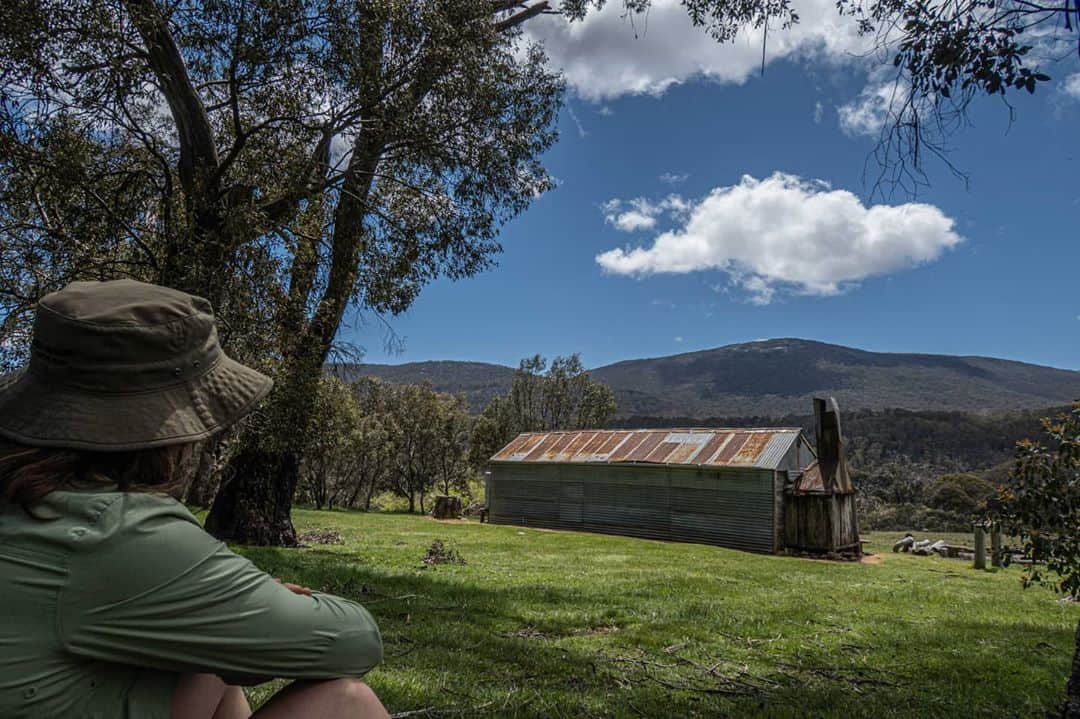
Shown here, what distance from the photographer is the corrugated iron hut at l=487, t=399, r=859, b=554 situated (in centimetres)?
2338

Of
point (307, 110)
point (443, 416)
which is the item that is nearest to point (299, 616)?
point (307, 110)

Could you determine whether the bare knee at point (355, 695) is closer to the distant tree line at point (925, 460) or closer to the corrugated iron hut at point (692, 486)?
the corrugated iron hut at point (692, 486)

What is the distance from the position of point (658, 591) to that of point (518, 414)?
174 feet

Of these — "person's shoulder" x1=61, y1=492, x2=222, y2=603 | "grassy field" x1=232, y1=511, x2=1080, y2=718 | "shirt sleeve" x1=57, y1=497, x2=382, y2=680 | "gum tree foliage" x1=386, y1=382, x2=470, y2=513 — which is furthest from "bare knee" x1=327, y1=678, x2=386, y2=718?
"gum tree foliage" x1=386, y1=382, x2=470, y2=513

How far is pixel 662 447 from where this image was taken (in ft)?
91.8

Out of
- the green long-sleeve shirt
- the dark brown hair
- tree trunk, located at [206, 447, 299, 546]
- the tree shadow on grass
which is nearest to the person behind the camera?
the green long-sleeve shirt

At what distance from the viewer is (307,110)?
971 cm

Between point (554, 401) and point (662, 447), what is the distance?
124 ft

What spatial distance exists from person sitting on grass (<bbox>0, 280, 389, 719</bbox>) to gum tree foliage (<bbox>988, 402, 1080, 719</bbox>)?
25.7 feet

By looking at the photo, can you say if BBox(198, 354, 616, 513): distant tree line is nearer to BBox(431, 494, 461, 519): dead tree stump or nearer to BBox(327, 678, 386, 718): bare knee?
BBox(431, 494, 461, 519): dead tree stump

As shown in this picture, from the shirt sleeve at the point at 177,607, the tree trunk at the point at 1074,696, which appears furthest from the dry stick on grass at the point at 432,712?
the tree trunk at the point at 1074,696

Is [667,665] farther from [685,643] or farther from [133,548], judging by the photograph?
[133,548]

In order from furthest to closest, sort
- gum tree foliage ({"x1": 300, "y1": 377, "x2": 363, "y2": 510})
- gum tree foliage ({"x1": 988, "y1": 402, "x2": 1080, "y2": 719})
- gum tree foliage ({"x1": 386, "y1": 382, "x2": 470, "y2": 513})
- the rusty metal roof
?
gum tree foliage ({"x1": 386, "y1": 382, "x2": 470, "y2": 513})
gum tree foliage ({"x1": 300, "y1": 377, "x2": 363, "y2": 510})
the rusty metal roof
gum tree foliage ({"x1": 988, "y1": 402, "x2": 1080, "y2": 719})

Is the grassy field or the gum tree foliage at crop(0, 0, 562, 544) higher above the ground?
the gum tree foliage at crop(0, 0, 562, 544)
